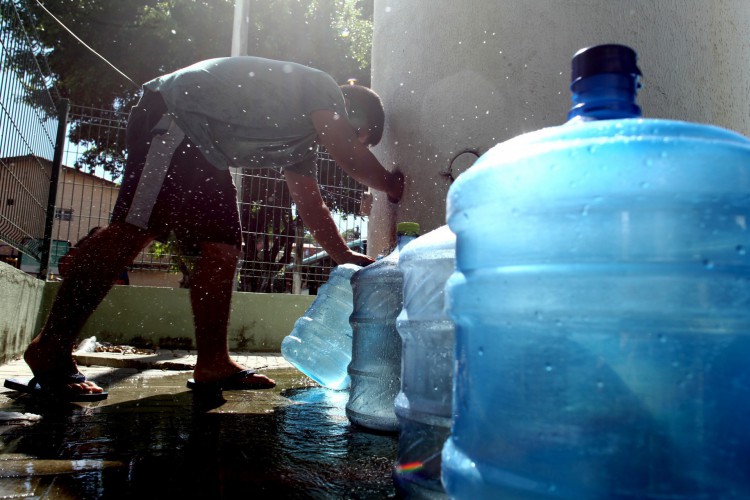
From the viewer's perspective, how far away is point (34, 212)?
5.00 m

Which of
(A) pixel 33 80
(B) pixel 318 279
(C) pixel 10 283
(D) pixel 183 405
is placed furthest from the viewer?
(B) pixel 318 279

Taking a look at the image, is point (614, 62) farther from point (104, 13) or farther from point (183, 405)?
point (104, 13)

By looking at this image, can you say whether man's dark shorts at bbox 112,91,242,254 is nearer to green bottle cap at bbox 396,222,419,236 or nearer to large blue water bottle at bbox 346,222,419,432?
large blue water bottle at bbox 346,222,419,432

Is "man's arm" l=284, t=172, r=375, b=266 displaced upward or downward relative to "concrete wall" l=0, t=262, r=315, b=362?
upward

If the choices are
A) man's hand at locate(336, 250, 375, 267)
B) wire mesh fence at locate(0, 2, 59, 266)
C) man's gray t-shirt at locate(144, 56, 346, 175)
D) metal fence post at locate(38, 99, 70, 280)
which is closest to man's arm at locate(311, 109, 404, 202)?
man's gray t-shirt at locate(144, 56, 346, 175)

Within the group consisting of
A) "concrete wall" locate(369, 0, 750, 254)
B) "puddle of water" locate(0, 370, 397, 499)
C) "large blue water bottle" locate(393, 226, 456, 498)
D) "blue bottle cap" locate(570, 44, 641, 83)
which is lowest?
"puddle of water" locate(0, 370, 397, 499)

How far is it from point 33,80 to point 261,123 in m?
2.58

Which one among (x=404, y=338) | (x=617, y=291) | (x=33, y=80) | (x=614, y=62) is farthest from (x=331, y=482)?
(x=33, y=80)

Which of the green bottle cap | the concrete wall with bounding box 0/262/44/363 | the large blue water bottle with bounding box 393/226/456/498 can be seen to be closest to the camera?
the large blue water bottle with bounding box 393/226/456/498

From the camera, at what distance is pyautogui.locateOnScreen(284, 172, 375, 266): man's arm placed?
10.3ft

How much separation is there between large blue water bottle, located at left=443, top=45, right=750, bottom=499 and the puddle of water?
1.75 feet

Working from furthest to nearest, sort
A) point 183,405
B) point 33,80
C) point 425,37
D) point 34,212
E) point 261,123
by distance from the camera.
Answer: point 34,212, point 33,80, point 261,123, point 425,37, point 183,405

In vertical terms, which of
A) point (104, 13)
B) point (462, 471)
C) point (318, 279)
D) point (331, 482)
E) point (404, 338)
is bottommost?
point (331, 482)

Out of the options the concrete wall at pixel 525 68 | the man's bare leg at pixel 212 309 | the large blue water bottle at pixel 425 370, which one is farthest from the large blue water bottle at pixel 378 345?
the man's bare leg at pixel 212 309
